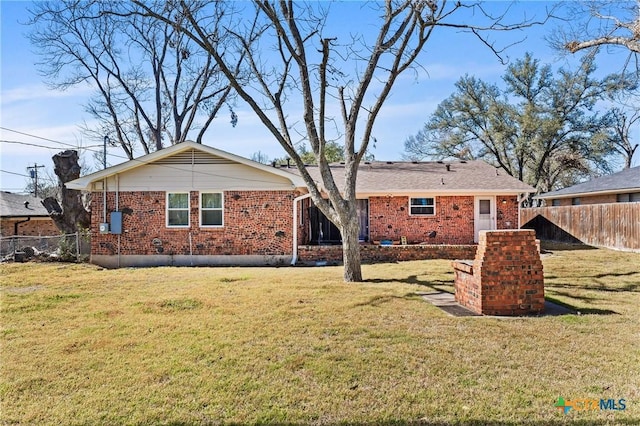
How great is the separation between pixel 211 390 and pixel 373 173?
641 inches

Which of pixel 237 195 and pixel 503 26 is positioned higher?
pixel 503 26

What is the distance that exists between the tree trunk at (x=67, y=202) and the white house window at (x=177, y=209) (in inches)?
227

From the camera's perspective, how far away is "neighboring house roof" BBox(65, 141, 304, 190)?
46.9 ft

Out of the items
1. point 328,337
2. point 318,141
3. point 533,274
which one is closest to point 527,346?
point 533,274

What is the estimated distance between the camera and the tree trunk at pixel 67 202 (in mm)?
17828

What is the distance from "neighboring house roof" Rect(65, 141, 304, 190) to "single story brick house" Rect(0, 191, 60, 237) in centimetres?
1478

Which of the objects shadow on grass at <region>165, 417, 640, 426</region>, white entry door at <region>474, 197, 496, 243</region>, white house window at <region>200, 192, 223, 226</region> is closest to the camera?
shadow on grass at <region>165, 417, 640, 426</region>

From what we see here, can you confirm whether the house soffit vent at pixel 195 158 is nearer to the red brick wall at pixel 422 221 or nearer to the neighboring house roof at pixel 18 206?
the red brick wall at pixel 422 221

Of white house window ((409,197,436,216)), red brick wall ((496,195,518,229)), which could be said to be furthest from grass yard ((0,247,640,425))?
red brick wall ((496,195,518,229))

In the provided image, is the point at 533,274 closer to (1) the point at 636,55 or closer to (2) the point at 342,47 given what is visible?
(2) the point at 342,47

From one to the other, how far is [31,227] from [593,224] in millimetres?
31438

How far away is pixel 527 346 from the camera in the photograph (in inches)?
186

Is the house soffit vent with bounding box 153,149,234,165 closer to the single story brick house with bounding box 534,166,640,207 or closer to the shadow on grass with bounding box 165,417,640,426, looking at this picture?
the shadow on grass with bounding box 165,417,640,426

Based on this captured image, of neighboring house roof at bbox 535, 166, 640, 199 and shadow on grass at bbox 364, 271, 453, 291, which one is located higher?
neighboring house roof at bbox 535, 166, 640, 199
